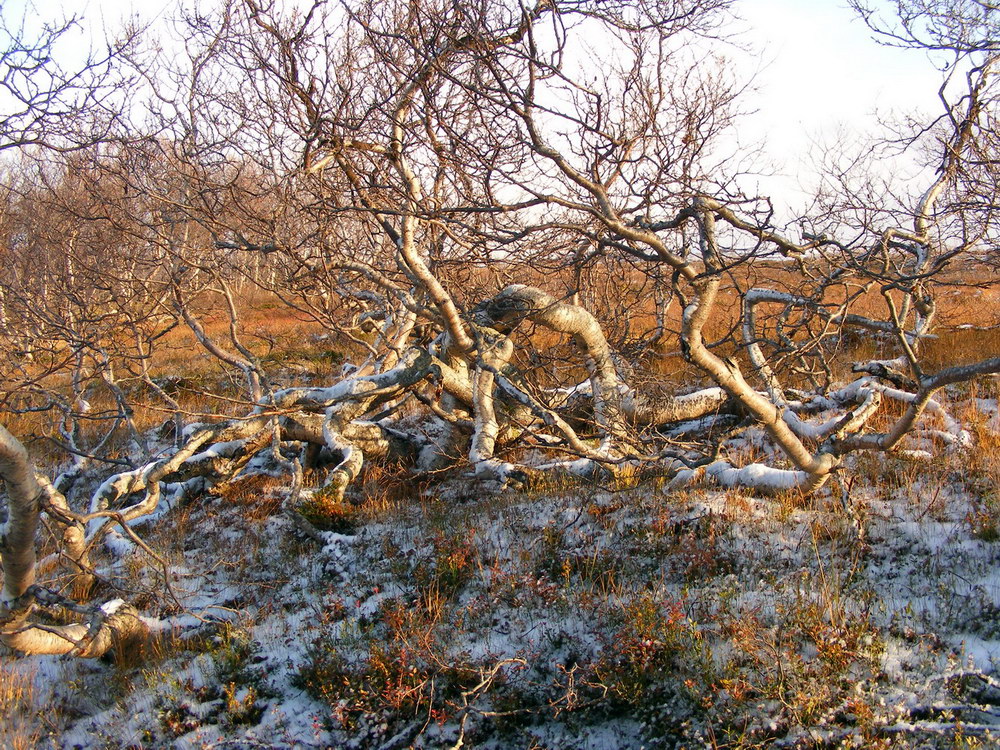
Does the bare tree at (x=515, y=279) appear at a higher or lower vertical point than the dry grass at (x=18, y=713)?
higher

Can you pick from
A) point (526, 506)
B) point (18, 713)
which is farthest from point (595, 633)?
point (18, 713)

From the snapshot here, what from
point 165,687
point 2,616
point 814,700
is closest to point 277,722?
point 165,687

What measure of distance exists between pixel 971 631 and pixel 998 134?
3.85m

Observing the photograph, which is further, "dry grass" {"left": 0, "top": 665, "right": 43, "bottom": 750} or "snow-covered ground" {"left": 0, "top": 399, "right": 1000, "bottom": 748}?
"dry grass" {"left": 0, "top": 665, "right": 43, "bottom": 750}

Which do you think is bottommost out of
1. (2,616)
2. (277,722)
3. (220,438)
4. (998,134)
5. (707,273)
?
(277,722)

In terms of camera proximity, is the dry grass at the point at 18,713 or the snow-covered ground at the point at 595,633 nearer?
the snow-covered ground at the point at 595,633

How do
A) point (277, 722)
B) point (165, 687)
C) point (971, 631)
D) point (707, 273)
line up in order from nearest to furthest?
point (707, 273) < point (971, 631) < point (277, 722) < point (165, 687)

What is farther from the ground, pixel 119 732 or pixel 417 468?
pixel 417 468

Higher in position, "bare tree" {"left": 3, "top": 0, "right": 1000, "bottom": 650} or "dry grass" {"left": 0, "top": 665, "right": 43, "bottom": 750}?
"bare tree" {"left": 3, "top": 0, "right": 1000, "bottom": 650}

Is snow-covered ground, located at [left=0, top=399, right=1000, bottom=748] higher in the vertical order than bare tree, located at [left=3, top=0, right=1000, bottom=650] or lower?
lower

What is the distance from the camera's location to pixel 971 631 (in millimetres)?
3953

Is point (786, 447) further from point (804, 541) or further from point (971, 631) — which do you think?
point (971, 631)

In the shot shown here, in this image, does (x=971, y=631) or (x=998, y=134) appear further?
(x=998, y=134)

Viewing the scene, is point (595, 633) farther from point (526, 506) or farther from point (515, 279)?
point (515, 279)
